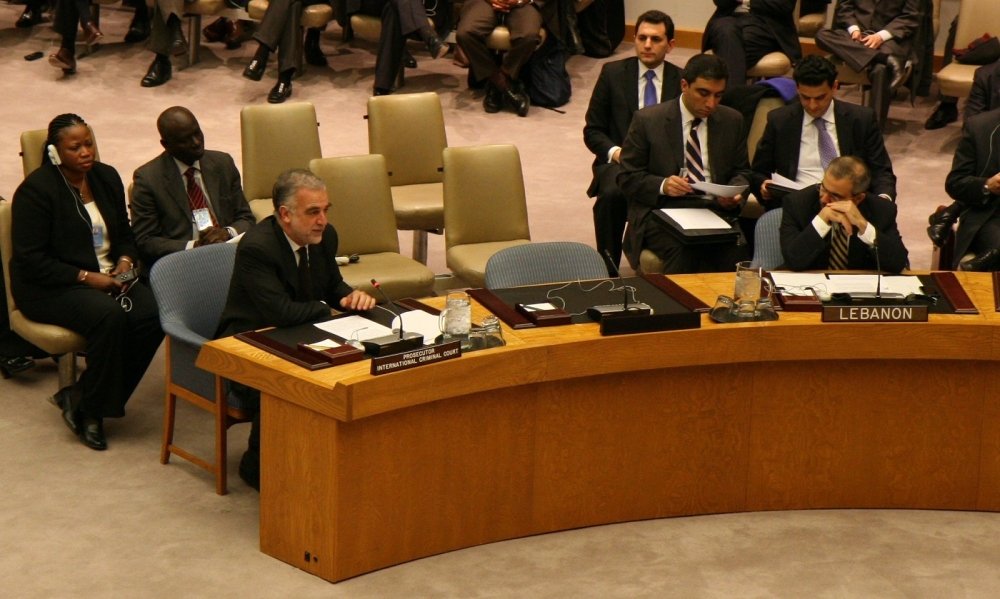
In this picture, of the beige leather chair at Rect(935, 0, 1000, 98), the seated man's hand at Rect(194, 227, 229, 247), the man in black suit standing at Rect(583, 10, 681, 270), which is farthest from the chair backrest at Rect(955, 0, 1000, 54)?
the seated man's hand at Rect(194, 227, 229, 247)

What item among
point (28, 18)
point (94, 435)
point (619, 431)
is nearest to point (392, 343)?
point (619, 431)

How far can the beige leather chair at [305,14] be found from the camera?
1017 centimetres

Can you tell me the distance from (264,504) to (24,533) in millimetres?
821

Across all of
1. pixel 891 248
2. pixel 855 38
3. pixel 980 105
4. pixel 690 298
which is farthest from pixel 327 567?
pixel 855 38

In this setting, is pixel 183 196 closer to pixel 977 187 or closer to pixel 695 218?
pixel 695 218

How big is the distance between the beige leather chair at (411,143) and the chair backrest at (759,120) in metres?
1.53

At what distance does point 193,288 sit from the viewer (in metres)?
5.28

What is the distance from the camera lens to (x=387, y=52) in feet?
32.7

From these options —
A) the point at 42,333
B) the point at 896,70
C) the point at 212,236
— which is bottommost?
the point at 42,333

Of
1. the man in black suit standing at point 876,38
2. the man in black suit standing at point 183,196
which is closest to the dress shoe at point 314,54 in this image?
the man in black suit standing at point 876,38

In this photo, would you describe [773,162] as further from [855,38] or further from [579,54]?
[579,54]

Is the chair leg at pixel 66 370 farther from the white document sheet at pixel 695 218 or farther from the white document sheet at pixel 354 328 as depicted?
the white document sheet at pixel 695 218

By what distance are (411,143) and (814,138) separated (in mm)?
1967

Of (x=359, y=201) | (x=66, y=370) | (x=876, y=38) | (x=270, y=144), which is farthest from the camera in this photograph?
(x=876, y=38)
